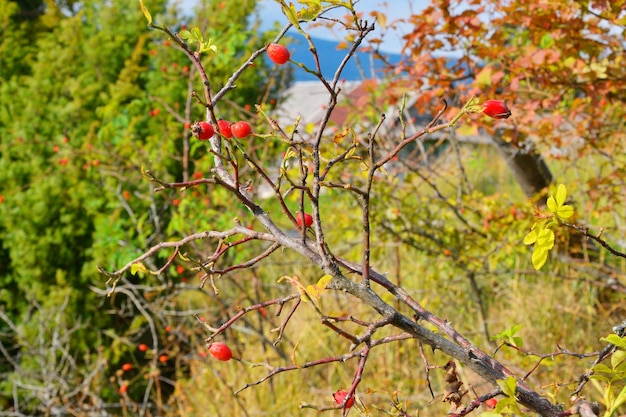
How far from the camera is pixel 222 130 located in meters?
0.98

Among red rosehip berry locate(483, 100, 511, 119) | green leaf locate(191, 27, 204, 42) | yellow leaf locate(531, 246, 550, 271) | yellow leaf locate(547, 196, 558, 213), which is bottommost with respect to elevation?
yellow leaf locate(531, 246, 550, 271)

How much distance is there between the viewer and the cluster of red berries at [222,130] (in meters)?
0.87

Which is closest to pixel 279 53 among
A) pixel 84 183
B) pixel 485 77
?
pixel 485 77

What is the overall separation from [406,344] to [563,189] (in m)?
3.19

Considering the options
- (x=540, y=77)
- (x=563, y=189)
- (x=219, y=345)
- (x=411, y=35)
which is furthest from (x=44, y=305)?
(x=563, y=189)

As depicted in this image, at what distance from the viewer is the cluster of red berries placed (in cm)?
87

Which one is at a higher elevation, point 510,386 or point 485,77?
point 485,77

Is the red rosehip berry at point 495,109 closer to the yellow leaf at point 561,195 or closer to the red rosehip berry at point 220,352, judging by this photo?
the yellow leaf at point 561,195

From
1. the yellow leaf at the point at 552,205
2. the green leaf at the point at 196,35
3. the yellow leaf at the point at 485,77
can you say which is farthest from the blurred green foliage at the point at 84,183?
the yellow leaf at the point at 552,205

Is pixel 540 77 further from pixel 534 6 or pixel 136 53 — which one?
pixel 136 53

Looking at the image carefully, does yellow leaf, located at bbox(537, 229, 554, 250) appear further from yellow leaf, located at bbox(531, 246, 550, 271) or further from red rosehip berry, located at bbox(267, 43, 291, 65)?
red rosehip berry, located at bbox(267, 43, 291, 65)

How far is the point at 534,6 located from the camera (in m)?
2.40

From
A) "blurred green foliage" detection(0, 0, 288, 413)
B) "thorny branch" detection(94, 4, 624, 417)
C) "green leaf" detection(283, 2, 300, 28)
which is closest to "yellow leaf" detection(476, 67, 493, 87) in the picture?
"thorny branch" detection(94, 4, 624, 417)

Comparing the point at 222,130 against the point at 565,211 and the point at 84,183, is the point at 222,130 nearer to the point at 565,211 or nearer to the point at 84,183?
the point at 565,211
